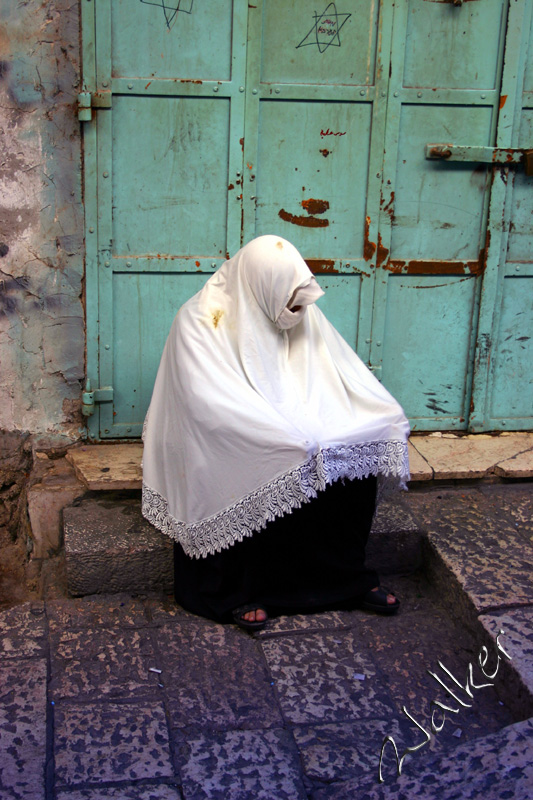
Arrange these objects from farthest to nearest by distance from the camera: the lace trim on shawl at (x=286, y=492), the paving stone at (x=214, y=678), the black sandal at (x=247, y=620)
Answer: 1. the black sandal at (x=247, y=620)
2. the lace trim on shawl at (x=286, y=492)
3. the paving stone at (x=214, y=678)

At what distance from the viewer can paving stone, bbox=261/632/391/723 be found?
8.83 feet

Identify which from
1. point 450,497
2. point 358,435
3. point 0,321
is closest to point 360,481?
point 358,435

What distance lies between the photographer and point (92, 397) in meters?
3.78

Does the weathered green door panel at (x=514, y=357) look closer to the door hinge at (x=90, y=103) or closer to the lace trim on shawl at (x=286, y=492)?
the lace trim on shawl at (x=286, y=492)

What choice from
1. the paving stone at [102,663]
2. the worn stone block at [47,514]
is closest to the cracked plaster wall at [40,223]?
the worn stone block at [47,514]

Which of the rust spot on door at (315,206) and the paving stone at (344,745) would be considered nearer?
the paving stone at (344,745)

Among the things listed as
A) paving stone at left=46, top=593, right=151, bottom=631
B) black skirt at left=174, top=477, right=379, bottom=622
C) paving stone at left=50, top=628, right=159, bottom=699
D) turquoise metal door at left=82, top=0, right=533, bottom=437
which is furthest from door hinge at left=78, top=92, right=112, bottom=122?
paving stone at left=50, top=628, right=159, bottom=699

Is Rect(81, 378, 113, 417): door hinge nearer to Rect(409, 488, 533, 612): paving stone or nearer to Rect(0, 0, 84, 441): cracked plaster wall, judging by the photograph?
Rect(0, 0, 84, 441): cracked plaster wall

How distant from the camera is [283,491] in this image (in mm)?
2842

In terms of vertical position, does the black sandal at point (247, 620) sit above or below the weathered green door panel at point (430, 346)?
below

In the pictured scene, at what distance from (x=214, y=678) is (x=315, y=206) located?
218 centimetres

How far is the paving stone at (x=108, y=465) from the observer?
354 cm

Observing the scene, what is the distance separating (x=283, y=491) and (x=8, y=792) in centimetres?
125

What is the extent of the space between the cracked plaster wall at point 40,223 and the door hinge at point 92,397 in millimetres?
62
